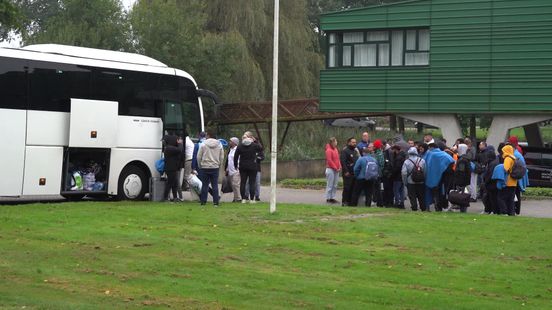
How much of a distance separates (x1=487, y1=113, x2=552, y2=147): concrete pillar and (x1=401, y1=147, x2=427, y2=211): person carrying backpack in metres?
14.5

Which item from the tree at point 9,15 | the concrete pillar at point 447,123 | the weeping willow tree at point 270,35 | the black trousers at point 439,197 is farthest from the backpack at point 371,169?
the weeping willow tree at point 270,35

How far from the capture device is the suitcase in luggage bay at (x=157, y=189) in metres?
25.1

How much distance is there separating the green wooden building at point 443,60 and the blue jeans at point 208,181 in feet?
53.2

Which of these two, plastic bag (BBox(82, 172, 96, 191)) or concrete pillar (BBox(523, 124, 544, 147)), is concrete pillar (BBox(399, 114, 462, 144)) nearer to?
concrete pillar (BBox(523, 124, 544, 147))

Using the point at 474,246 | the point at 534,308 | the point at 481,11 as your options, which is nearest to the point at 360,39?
the point at 481,11

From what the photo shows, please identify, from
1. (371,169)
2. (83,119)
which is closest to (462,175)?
(371,169)

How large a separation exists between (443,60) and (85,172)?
57.3 ft

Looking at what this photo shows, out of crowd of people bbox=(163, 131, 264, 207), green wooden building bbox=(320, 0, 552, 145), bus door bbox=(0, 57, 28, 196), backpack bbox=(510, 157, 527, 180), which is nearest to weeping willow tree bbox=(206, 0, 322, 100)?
green wooden building bbox=(320, 0, 552, 145)

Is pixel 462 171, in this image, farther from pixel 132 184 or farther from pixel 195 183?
pixel 132 184

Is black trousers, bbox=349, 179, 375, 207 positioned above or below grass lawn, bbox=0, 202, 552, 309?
above

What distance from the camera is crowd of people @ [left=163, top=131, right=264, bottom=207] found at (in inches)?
909

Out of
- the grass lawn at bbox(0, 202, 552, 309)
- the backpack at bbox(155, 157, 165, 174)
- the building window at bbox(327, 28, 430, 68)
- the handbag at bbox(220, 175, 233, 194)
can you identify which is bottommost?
the grass lawn at bbox(0, 202, 552, 309)

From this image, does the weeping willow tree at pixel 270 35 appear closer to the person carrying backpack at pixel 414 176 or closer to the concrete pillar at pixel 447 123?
the concrete pillar at pixel 447 123

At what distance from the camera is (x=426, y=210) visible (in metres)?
23.1
